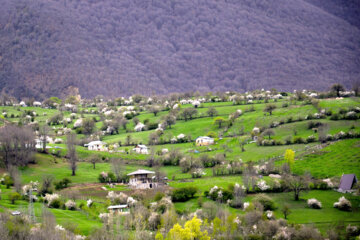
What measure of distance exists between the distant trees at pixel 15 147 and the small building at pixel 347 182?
2198 inches

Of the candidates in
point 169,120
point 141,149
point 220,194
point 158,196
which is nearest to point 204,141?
point 141,149

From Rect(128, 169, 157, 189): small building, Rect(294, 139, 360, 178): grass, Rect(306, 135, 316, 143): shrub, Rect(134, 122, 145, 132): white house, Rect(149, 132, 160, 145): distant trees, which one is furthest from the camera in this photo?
Rect(134, 122, 145, 132): white house

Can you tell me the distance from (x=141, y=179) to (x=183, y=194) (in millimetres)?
16318

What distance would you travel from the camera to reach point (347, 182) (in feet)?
243

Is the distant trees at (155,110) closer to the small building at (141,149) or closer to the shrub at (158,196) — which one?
the small building at (141,149)

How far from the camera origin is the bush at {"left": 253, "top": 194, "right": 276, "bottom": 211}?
66.8 meters

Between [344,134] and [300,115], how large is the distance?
27.1m

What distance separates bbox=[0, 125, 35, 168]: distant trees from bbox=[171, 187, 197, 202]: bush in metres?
32.0

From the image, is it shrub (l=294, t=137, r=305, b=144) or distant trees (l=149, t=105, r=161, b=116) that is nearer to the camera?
shrub (l=294, t=137, r=305, b=144)

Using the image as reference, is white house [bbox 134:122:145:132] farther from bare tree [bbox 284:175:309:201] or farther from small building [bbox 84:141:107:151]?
bare tree [bbox 284:175:309:201]

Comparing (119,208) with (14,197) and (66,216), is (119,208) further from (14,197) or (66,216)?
(14,197)

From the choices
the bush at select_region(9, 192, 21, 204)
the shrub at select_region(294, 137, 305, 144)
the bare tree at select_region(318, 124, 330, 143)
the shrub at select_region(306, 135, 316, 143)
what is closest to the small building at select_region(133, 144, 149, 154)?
the shrub at select_region(294, 137, 305, 144)

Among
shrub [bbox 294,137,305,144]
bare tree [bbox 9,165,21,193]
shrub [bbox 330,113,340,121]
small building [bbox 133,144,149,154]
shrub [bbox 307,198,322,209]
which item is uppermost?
shrub [bbox 330,113,340,121]

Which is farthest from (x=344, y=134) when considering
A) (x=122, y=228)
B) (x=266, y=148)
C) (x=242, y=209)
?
(x=122, y=228)
